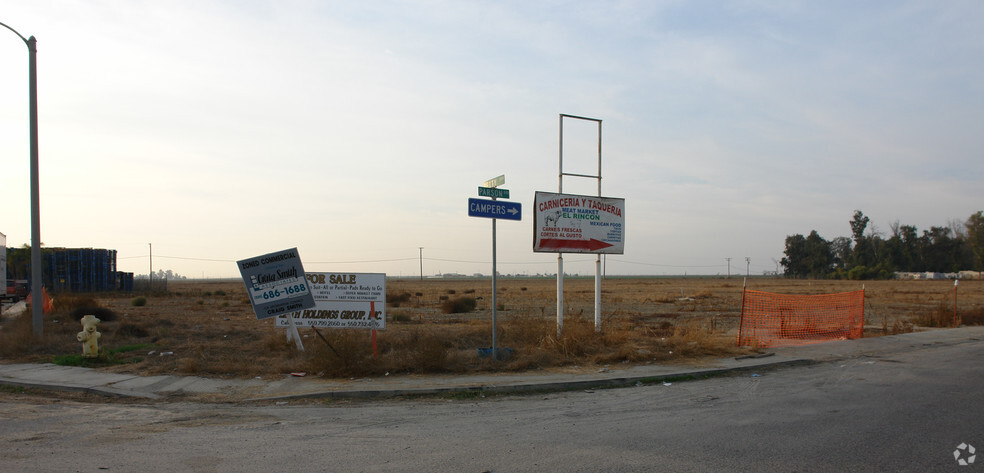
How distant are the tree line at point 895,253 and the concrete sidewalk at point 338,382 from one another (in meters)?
127

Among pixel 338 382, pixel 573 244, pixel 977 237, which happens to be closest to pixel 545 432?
pixel 338 382

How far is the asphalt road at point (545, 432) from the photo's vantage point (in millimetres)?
5496

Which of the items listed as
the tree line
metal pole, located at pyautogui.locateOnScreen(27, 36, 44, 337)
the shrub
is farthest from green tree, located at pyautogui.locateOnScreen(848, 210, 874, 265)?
metal pole, located at pyautogui.locateOnScreen(27, 36, 44, 337)

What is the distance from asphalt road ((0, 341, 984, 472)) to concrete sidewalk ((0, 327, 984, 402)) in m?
0.44

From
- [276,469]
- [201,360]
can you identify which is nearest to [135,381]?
[201,360]

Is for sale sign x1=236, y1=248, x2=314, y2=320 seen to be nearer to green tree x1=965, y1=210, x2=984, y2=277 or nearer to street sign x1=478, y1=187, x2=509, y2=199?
street sign x1=478, y1=187, x2=509, y2=199

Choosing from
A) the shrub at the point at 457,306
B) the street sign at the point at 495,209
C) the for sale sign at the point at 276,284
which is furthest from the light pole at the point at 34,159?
the shrub at the point at 457,306

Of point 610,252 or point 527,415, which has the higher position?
point 610,252

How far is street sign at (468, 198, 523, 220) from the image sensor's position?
35.8 feet

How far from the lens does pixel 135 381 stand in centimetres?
1009

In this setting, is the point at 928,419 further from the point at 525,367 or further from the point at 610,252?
the point at 610,252

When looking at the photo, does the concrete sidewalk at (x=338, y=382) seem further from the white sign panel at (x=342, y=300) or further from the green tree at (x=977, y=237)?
the green tree at (x=977, y=237)

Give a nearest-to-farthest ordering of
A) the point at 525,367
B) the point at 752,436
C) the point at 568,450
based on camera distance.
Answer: the point at 568,450 → the point at 752,436 → the point at 525,367

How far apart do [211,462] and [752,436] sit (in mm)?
5471
